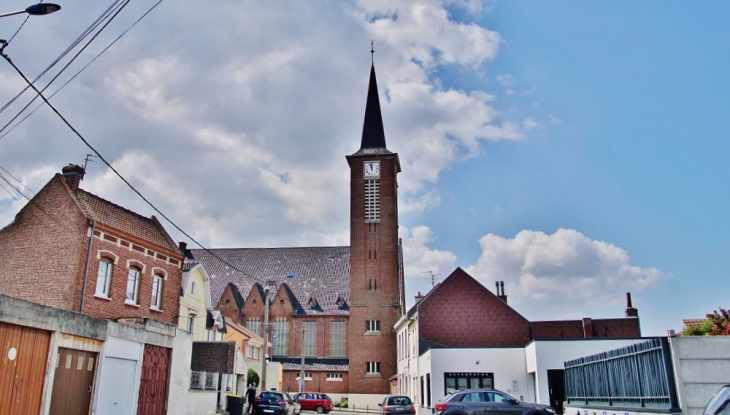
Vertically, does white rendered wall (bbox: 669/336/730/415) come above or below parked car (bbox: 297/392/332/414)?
above

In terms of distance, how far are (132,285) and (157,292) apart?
1860 mm

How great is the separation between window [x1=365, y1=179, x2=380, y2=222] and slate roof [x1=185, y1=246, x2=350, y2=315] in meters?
14.3

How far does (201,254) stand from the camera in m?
74.8

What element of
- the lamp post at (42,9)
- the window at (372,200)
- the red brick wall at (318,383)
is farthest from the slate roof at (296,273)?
the lamp post at (42,9)

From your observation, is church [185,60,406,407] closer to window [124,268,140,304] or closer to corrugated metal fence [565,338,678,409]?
window [124,268,140,304]

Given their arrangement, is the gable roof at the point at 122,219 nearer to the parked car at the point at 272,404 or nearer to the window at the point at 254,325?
the parked car at the point at 272,404

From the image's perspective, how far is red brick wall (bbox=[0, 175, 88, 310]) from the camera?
2395 centimetres

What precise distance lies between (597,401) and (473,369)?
13.0 m

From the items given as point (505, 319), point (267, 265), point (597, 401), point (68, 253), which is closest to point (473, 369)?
point (505, 319)

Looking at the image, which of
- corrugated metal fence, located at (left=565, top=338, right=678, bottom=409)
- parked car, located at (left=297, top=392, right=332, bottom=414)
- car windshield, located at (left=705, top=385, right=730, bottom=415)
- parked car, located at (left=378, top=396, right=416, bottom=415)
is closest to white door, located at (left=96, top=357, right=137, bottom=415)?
parked car, located at (left=378, top=396, right=416, bottom=415)

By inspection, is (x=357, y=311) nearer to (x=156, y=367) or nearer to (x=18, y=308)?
(x=156, y=367)

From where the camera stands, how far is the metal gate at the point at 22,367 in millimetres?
13688

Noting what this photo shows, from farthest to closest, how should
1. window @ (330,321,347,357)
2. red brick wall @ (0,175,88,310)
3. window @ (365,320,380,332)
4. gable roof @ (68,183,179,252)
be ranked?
window @ (330,321,347,357) → window @ (365,320,380,332) → gable roof @ (68,183,179,252) → red brick wall @ (0,175,88,310)

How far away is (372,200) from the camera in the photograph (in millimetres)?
56906
